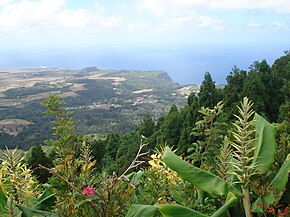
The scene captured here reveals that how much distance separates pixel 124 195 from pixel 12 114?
77973 mm

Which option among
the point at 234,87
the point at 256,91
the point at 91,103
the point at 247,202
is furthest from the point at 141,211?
the point at 91,103

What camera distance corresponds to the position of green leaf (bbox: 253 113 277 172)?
194 cm

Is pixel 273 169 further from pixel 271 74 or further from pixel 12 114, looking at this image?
pixel 12 114

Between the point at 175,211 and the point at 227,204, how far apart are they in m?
0.25

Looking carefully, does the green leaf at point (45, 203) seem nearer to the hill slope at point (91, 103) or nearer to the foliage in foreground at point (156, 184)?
the foliage in foreground at point (156, 184)

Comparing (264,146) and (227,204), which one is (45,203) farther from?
(264,146)

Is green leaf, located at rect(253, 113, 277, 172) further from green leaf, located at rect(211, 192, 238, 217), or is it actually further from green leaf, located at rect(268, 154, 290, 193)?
green leaf, located at rect(211, 192, 238, 217)

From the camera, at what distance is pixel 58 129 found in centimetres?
194

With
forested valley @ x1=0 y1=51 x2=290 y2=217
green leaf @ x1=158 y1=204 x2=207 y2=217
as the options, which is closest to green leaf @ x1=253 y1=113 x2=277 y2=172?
forested valley @ x1=0 y1=51 x2=290 y2=217

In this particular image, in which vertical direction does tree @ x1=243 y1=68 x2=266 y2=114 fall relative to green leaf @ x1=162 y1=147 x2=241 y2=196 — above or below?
below

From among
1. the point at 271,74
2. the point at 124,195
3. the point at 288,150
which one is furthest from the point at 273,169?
the point at 271,74

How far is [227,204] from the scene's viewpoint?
1.71m

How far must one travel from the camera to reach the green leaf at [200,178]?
1.84 m

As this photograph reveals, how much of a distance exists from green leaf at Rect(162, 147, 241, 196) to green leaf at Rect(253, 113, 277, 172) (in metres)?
0.22
